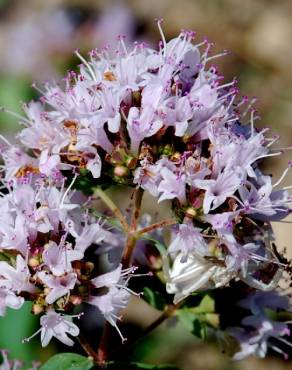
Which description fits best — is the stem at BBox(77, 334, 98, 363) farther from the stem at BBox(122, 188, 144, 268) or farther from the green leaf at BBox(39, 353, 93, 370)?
the stem at BBox(122, 188, 144, 268)

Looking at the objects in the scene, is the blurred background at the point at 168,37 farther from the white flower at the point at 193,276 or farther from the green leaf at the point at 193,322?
the white flower at the point at 193,276

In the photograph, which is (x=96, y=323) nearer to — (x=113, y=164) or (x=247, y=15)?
(x=113, y=164)

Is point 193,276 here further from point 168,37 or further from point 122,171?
point 168,37

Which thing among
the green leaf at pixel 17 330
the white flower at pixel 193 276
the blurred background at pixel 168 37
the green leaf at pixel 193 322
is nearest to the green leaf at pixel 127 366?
the green leaf at pixel 193 322

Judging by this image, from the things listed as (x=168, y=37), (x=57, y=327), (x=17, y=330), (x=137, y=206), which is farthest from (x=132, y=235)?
(x=168, y=37)

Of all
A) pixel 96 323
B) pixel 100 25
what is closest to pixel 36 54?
pixel 100 25
